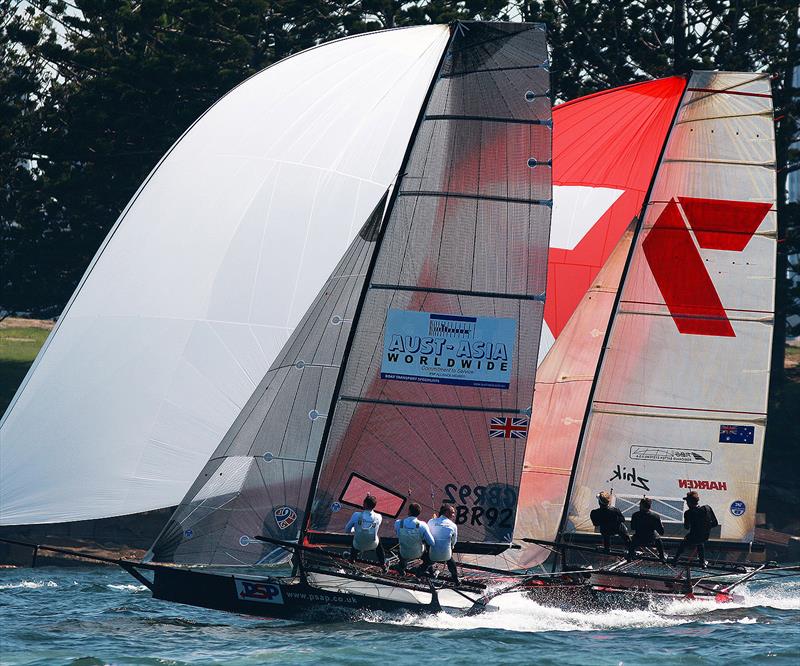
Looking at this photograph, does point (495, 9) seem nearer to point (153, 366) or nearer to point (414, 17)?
point (414, 17)

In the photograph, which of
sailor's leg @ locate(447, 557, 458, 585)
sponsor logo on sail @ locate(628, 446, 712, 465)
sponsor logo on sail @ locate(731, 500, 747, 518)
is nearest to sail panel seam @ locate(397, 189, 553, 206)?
sailor's leg @ locate(447, 557, 458, 585)

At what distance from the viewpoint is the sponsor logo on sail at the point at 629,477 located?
65.2 ft

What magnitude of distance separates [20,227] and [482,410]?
23.9m

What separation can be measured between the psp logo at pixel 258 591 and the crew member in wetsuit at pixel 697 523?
19.3 feet

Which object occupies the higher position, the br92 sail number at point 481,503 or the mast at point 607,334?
the mast at point 607,334

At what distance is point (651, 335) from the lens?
19.9 meters

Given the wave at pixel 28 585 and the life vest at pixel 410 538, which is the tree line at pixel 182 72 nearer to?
the wave at pixel 28 585

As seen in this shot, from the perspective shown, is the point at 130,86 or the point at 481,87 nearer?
the point at 481,87

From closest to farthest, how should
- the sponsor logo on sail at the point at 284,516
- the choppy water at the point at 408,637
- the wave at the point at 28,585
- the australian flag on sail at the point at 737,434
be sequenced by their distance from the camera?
1. the choppy water at the point at 408,637
2. the sponsor logo on sail at the point at 284,516
3. the australian flag on sail at the point at 737,434
4. the wave at the point at 28,585

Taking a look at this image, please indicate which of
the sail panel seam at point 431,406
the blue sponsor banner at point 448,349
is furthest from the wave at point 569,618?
the blue sponsor banner at point 448,349

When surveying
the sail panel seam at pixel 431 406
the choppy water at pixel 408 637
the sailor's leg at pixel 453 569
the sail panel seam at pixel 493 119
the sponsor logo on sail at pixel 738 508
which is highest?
the sail panel seam at pixel 493 119

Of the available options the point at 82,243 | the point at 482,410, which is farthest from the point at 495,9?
the point at 482,410

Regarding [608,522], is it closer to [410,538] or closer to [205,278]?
[410,538]

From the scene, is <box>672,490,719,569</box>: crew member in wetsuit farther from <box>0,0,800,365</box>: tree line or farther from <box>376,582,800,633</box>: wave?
<box>0,0,800,365</box>: tree line
